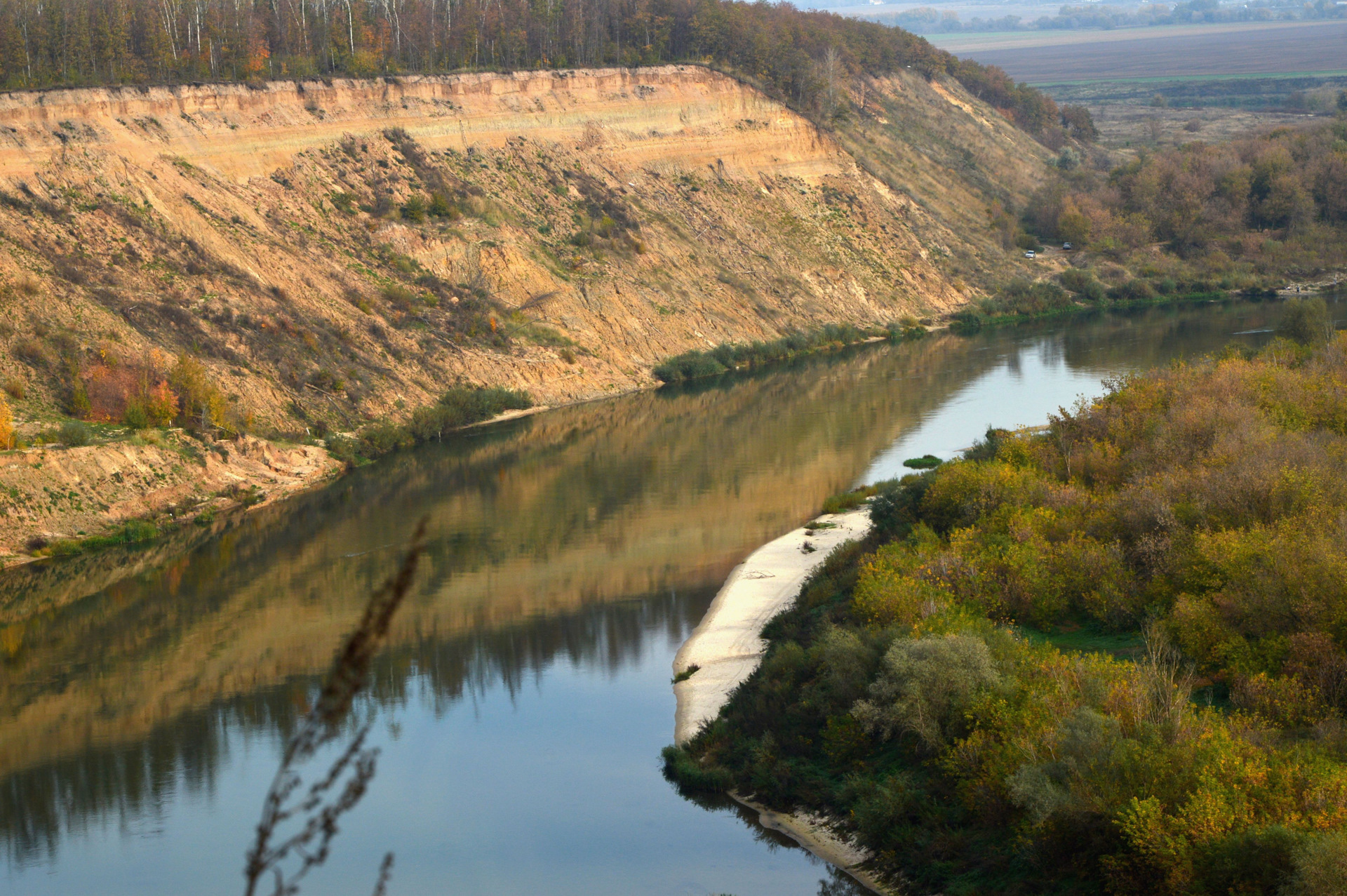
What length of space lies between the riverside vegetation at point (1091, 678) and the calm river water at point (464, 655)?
1717 mm

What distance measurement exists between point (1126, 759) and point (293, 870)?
35.3 ft

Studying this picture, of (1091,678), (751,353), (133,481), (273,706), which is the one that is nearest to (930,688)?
(1091,678)

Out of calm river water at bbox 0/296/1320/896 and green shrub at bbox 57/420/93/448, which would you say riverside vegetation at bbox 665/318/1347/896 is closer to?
calm river water at bbox 0/296/1320/896

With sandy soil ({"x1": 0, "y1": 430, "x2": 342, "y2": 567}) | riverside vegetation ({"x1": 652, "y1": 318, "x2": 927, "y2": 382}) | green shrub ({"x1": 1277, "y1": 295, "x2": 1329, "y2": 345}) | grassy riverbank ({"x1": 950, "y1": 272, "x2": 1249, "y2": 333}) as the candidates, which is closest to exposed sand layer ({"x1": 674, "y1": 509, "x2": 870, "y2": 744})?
sandy soil ({"x1": 0, "y1": 430, "x2": 342, "y2": 567})

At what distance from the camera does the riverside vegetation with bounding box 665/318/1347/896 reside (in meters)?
13.4

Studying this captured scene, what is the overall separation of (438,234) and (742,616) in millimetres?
29596

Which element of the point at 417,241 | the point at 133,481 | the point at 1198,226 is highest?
the point at 417,241

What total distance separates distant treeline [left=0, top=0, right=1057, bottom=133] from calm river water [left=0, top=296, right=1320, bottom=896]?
20060 mm

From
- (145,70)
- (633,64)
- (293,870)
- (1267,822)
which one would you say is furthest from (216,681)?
(633,64)

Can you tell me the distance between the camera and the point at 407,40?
59969mm

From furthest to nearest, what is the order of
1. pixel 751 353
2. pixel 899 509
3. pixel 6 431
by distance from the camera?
pixel 751 353, pixel 6 431, pixel 899 509

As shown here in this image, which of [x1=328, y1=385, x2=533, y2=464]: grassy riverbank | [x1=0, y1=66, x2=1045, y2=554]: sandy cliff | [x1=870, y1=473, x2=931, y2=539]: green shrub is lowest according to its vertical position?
[x1=328, y1=385, x2=533, y2=464]: grassy riverbank

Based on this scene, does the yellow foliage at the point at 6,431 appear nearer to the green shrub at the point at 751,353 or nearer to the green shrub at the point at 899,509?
the green shrub at the point at 899,509

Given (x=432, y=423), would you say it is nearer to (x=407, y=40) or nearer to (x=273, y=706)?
(x=273, y=706)
